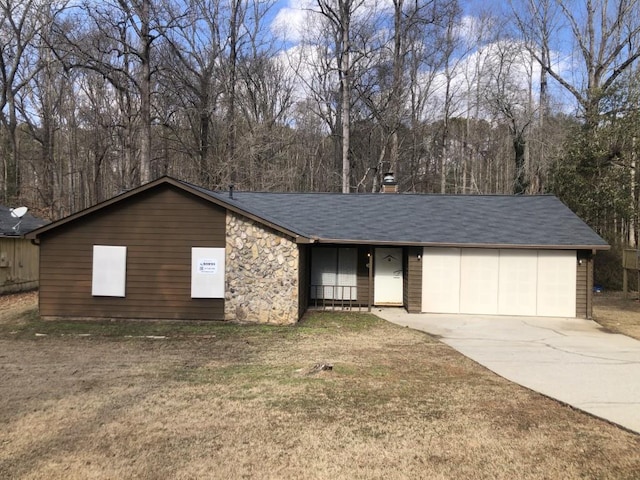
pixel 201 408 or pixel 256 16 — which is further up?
pixel 256 16

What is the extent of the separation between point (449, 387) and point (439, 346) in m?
2.80

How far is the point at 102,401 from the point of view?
5.59m

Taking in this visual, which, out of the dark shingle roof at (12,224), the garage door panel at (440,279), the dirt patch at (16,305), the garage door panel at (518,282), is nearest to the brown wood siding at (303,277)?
the garage door panel at (440,279)

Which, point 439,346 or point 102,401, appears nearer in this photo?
point 102,401

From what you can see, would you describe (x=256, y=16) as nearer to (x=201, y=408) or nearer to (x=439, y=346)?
(x=439, y=346)

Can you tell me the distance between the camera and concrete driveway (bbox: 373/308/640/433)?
5.89 meters

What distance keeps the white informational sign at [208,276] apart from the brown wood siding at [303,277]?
6.23ft

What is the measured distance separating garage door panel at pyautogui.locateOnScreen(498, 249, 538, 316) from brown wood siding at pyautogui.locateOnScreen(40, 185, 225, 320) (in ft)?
25.0

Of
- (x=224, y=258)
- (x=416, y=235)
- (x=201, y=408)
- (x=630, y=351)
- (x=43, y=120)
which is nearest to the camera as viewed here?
(x=201, y=408)

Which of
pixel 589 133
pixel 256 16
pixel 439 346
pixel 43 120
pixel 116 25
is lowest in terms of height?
pixel 439 346

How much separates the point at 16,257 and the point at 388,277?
14.0 meters

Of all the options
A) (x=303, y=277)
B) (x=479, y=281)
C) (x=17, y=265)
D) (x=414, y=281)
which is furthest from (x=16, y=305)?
(x=479, y=281)

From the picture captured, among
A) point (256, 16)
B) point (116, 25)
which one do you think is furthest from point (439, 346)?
point (256, 16)

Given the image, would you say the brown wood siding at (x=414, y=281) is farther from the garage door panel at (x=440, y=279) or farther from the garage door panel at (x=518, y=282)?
the garage door panel at (x=518, y=282)
